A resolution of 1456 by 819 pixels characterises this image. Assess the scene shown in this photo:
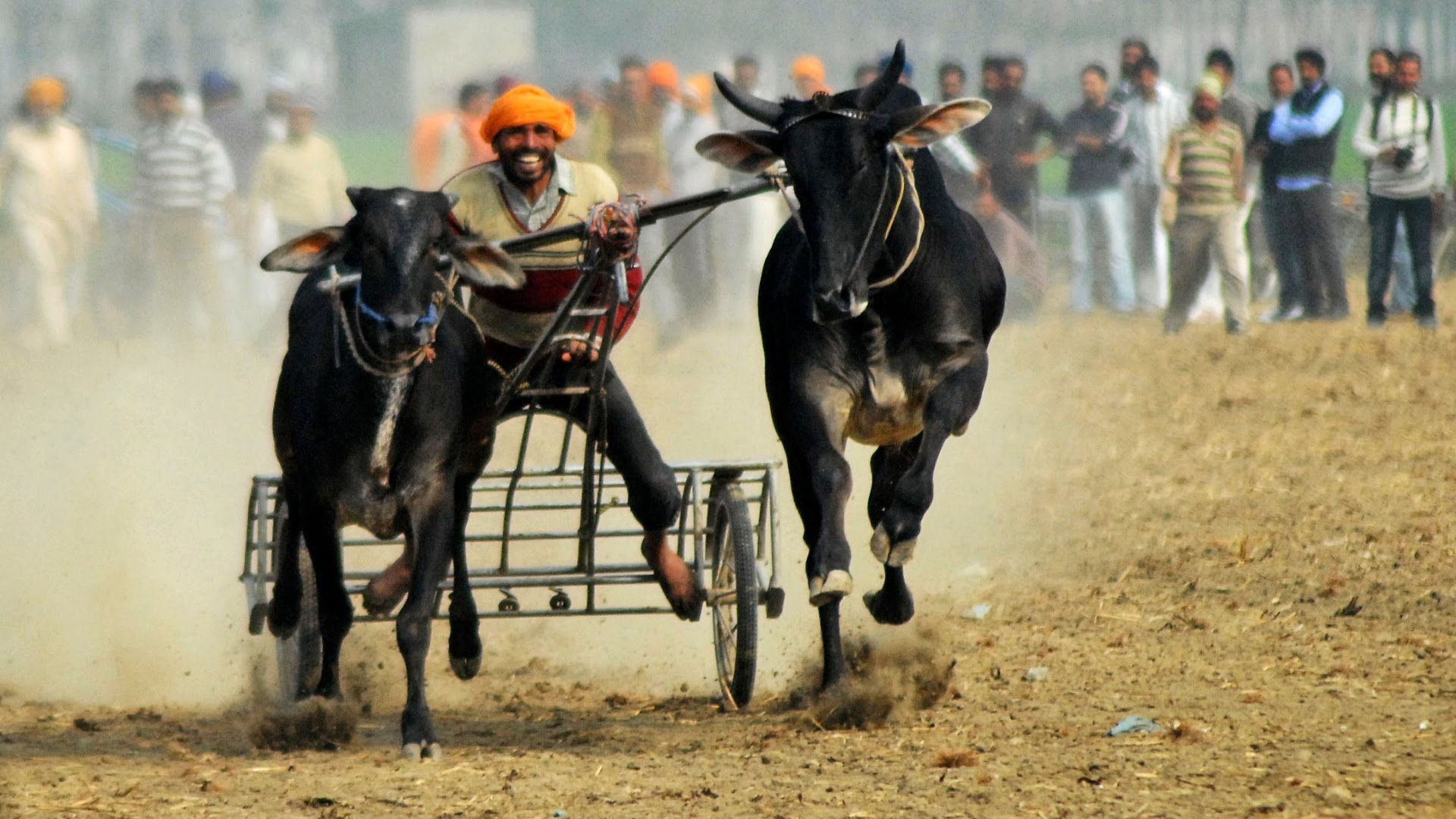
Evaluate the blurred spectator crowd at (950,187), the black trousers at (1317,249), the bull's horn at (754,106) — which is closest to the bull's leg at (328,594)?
the bull's horn at (754,106)

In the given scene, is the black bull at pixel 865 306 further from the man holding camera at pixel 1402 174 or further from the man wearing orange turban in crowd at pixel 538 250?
the man holding camera at pixel 1402 174

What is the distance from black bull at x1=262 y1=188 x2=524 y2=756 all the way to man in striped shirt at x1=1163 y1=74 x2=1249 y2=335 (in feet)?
35.1

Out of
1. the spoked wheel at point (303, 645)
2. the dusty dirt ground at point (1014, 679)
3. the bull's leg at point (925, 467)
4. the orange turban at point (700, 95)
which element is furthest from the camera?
the orange turban at point (700, 95)

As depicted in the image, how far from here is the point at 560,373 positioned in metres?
7.44

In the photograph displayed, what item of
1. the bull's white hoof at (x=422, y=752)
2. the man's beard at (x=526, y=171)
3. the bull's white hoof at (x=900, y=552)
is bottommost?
the bull's white hoof at (x=422, y=752)

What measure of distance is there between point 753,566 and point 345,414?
4.89 ft

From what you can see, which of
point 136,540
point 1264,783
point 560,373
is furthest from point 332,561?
point 136,540

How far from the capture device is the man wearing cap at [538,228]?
7336 millimetres

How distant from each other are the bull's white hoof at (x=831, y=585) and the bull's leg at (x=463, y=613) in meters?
1.37

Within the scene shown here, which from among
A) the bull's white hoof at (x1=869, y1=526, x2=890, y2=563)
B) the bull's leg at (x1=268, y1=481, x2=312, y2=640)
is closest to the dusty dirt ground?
the bull's leg at (x1=268, y1=481, x2=312, y2=640)

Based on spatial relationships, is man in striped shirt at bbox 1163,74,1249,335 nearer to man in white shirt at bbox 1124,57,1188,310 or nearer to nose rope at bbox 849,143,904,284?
man in white shirt at bbox 1124,57,1188,310

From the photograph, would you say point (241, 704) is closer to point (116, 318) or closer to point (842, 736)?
point (842, 736)

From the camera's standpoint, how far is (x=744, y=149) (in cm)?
A: 691

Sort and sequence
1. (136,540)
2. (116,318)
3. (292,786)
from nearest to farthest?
(292,786), (136,540), (116,318)
